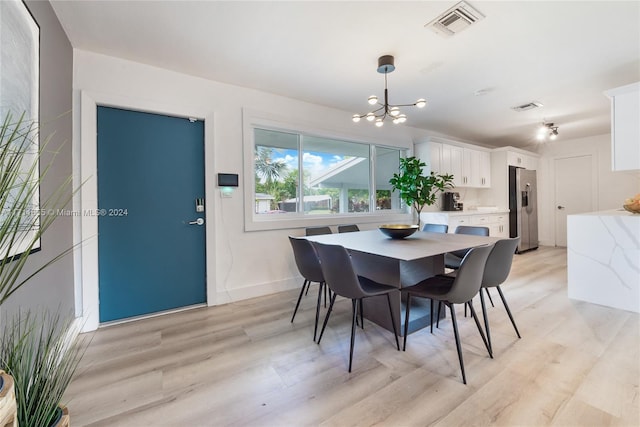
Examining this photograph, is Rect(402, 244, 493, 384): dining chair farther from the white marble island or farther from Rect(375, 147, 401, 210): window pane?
Rect(375, 147, 401, 210): window pane

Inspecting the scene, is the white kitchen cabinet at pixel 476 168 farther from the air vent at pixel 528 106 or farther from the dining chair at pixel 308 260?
Result: the dining chair at pixel 308 260

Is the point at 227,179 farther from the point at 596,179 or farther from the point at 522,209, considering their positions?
the point at 596,179

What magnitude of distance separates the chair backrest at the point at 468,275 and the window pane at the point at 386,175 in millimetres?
2791

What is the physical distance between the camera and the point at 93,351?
2.02m

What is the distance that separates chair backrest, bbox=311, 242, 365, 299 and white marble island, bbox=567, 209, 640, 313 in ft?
9.05

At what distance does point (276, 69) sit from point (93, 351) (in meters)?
2.85

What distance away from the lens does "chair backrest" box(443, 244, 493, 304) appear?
1.63 meters

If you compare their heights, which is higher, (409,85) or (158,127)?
(409,85)

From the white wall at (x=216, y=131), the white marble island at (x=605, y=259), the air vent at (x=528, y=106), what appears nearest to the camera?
the white wall at (x=216, y=131)

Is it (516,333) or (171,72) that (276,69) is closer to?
(171,72)

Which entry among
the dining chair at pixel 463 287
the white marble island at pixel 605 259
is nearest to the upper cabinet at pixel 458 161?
the white marble island at pixel 605 259

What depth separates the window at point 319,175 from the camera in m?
3.40

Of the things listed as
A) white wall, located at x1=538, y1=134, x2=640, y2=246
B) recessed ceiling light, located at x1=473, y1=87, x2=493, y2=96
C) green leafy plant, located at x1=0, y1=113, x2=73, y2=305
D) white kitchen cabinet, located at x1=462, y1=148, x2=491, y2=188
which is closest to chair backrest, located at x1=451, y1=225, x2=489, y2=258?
recessed ceiling light, located at x1=473, y1=87, x2=493, y2=96

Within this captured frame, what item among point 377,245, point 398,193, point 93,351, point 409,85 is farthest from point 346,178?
point 93,351
